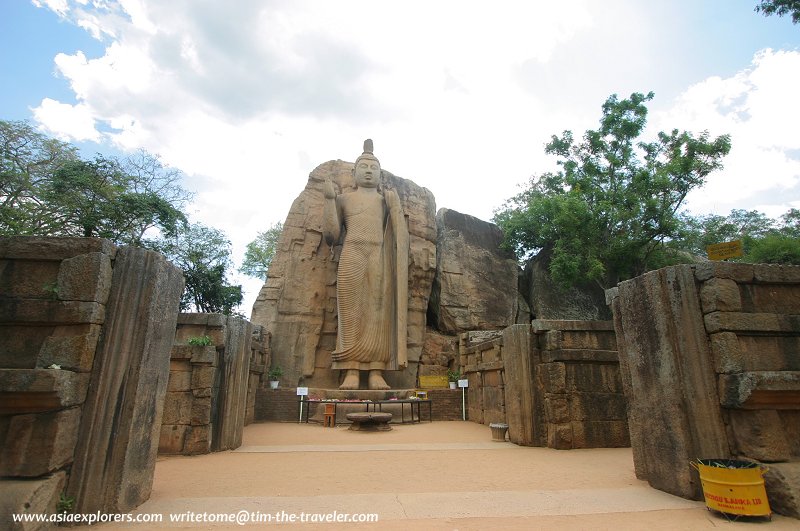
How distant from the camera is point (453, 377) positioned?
13.5m

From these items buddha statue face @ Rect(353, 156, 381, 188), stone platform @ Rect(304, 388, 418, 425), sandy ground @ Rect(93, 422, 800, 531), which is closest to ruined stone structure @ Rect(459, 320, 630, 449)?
sandy ground @ Rect(93, 422, 800, 531)

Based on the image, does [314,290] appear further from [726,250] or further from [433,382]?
[726,250]

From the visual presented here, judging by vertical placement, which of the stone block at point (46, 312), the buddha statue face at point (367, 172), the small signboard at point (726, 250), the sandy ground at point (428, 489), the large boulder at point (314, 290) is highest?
the buddha statue face at point (367, 172)

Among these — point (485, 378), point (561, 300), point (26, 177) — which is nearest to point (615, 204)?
point (561, 300)

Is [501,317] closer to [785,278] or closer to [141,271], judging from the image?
[785,278]

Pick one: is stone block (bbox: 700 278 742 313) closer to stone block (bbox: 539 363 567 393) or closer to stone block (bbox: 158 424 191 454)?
stone block (bbox: 539 363 567 393)

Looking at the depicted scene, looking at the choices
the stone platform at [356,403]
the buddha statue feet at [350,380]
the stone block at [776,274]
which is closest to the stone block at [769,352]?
the stone block at [776,274]

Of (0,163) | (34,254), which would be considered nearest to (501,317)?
(34,254)

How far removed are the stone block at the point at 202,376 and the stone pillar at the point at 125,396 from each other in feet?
9.31

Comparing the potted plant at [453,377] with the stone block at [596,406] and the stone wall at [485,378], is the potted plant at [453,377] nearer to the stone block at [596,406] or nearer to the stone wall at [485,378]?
the stone wall at [485,378]

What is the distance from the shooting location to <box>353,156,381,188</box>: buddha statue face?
14141 mm

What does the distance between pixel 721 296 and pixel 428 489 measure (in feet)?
11.1

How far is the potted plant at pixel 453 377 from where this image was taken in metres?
13.0

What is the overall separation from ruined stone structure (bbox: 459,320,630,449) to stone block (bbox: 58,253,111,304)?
620 cm
